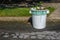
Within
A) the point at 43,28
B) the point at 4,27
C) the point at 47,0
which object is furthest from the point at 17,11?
the point at 47,0

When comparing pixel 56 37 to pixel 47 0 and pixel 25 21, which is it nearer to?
pixel 25 21

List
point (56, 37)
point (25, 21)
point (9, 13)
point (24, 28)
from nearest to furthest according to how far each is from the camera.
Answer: point (56, 37)
point (24, 28)
point (25, 21)
point (9, 13)

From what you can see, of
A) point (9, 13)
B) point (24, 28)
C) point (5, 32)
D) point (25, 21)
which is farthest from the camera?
point (9, 13)

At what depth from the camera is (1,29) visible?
730 cm

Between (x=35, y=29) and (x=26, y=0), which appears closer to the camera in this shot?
(x=35, y=29)

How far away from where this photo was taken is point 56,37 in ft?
20.4

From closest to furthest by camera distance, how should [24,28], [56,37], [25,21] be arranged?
[56,37] → [24,28] → [25,21]

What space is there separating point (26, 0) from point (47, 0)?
1.38 m

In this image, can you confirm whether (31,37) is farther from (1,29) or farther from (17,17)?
(17,17)

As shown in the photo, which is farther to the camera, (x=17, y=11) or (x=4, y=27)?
(x=17, y=11)

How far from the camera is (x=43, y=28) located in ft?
23.7

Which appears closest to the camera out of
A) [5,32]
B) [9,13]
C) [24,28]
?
[5,32]

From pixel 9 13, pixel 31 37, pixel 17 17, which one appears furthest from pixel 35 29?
pixel 9 13

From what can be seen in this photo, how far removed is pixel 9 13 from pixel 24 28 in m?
1.89
